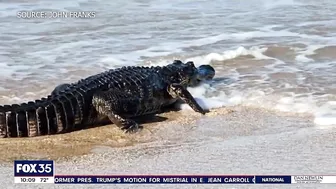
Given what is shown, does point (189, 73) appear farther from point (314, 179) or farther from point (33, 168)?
point (314, 179)

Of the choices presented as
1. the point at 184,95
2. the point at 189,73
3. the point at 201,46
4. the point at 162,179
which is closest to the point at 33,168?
the point at 162,179

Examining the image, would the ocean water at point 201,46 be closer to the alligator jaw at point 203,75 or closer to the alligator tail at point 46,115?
the alligator jaw at point 203,75

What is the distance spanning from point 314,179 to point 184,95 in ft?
7.26

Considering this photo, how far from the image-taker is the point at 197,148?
523cm

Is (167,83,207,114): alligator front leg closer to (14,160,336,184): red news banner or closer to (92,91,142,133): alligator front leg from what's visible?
(92,91,142,133): alligator front leg

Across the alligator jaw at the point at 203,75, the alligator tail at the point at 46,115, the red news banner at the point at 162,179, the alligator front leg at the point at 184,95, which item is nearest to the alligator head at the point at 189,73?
the alligator jaw at the point at 203,75

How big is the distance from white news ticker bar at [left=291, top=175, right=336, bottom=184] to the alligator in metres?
1.68

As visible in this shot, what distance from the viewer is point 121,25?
10859mm

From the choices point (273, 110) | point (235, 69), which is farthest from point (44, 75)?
point (273, 110)

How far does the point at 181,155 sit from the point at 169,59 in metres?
3.50

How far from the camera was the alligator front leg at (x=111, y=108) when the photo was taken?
582 cm

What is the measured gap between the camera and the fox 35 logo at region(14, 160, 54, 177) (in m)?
4.65

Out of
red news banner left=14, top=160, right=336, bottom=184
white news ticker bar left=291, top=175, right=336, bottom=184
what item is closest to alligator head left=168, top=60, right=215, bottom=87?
red news banner left=14, top=160, right=336, bottom=184

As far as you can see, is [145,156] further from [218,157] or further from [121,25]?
[121,25]
